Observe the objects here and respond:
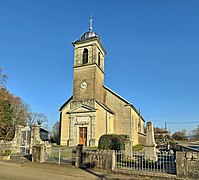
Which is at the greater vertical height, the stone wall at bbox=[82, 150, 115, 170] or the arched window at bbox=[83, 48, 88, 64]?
the arched window at bbox=[83, 48, 88, 64]

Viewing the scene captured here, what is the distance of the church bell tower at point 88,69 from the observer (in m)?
27.2

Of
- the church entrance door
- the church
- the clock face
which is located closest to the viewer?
the church

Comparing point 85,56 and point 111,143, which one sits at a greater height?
point 85,56

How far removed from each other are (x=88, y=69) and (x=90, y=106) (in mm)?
5624

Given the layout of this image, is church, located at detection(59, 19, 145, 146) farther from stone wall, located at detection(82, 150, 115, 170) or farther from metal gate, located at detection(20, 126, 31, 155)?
stone wall, located at detection(82, 150, 115, 170)

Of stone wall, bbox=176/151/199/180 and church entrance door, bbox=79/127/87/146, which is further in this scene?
church entrance door, bbox=79/127/87/146

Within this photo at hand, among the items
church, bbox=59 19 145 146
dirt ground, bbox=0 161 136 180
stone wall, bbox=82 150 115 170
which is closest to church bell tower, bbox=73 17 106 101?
church, bbox=59 19 145 146

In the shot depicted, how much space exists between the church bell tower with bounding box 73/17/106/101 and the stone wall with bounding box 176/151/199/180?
1874 cm

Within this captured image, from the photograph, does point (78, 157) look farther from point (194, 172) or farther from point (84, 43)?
point (84, 43)

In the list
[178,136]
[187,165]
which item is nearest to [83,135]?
[187,165]

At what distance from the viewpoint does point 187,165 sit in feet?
26.3

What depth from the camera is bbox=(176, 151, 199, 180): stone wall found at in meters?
7.89

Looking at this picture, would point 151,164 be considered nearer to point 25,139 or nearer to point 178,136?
point 25,139

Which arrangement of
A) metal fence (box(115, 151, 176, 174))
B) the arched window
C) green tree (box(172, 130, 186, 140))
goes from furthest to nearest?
1. green tree (box(172, 130, 186, 140))
2. the arched window
3. metal fence (box(115, 151, 176, 174))
